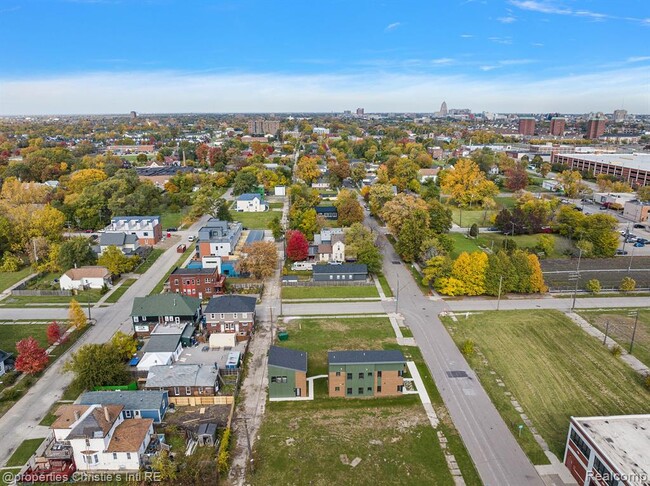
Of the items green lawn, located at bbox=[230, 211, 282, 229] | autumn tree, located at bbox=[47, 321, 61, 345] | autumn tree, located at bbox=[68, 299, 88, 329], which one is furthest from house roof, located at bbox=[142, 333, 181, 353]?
green lawn, located at bbox=[230, 211, 282, 229]

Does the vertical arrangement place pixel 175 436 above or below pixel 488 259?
below

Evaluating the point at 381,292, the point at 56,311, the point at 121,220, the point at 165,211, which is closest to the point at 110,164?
the point at 165,211

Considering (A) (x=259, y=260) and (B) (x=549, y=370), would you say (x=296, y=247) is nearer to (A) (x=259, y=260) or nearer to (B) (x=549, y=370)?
(A) (x=259, y=260)

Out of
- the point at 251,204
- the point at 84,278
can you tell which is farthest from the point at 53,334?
the point at 251,204

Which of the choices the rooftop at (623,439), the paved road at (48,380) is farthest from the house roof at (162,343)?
the rooftop at (623,439)

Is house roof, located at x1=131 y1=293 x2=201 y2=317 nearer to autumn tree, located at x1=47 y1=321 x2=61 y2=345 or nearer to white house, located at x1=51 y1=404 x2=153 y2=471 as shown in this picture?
autumn tree, located at x1=47 y1=321 x2=61 y2=345

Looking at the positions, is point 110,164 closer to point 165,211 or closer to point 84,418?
point 165,211
